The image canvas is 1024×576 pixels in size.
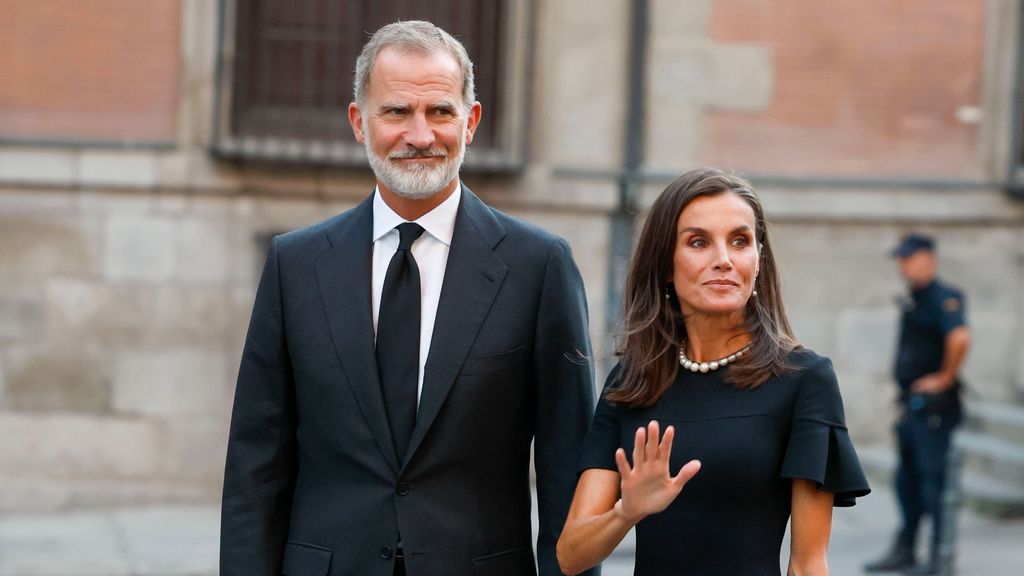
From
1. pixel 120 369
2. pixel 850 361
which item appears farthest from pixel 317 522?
pixel 850 361

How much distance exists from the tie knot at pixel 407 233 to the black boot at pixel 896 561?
229 inches

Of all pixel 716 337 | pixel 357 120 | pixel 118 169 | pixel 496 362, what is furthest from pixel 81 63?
pixel 716 337

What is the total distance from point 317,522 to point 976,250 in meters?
8.54

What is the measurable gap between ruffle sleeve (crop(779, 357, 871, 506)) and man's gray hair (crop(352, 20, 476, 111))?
1073 millimetres

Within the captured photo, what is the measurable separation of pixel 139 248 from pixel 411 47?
23.5ft

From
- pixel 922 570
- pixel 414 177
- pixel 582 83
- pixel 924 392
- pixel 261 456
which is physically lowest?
pixel 922 570

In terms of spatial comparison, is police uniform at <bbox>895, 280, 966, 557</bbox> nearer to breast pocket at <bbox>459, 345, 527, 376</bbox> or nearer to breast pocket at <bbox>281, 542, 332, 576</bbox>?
breast pocket at <bbox>459, 345, 527, 376</bbox>

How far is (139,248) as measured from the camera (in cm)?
1046

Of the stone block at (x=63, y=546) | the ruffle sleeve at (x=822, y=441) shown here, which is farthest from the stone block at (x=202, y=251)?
the ruffle sleeve at (x=822, y=441)

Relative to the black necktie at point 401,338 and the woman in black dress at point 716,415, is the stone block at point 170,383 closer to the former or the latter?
the black necktie at point 401,338

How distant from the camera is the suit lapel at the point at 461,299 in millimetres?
3629

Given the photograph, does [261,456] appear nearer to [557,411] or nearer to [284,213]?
[557,411]

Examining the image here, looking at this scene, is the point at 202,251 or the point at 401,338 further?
the point at 202,251

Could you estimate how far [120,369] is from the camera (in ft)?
34.3
